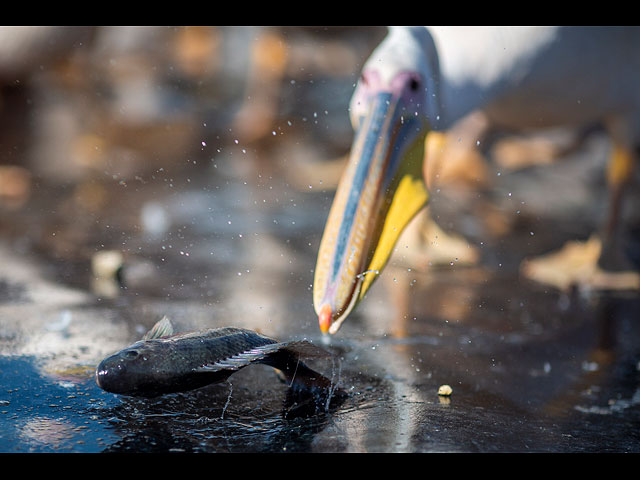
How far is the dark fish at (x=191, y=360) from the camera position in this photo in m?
2.17

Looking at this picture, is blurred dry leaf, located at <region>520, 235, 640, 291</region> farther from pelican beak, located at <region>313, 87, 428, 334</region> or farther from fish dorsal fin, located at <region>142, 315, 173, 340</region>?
fish dorsal fin, located at <region>142, 315, 173, 340</region>

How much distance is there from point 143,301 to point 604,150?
5273mm

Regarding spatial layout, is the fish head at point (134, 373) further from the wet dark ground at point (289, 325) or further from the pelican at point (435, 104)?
the pelican at point (435, 104)

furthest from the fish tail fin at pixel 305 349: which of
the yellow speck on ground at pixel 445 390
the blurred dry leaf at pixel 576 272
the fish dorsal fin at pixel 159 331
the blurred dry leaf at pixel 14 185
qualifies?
the blurred dry leaf at pixel 14 185

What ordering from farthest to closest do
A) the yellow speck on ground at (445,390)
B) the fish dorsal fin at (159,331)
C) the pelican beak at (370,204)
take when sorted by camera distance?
the yellow speck on ground at (445,390)
the pelican beak at (370,204)
the fish dorsal fin at (159,331)

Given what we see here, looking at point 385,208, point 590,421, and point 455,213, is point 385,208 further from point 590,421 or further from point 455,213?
point 455,213

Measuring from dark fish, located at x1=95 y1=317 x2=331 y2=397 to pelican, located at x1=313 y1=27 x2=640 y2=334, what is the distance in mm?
153

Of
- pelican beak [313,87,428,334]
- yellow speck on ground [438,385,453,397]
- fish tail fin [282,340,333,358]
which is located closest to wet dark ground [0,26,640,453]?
yellow speck on ground [438,385,453,397]

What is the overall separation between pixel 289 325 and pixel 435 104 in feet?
3.66

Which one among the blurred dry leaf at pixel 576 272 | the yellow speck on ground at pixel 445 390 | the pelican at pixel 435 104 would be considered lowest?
the yellow speck on ground at pixel 445 390

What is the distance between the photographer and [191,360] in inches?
88.3

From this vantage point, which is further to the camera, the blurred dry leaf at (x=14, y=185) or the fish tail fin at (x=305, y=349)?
the blurred dry leaf at (x=14, y=185)
